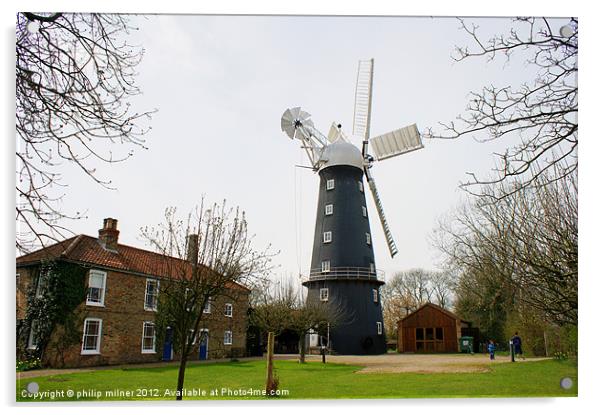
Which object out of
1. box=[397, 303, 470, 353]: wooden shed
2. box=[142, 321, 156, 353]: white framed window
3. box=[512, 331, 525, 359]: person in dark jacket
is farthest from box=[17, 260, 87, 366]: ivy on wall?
box=[512, 331, 525, 359]: person in dark jacket

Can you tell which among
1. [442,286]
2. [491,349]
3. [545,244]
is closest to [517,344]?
[491,349]

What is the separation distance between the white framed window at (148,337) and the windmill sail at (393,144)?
26.0 ft

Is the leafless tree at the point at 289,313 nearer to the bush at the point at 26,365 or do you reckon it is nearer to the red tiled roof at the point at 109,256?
the red tiled roof at the point at 109,256

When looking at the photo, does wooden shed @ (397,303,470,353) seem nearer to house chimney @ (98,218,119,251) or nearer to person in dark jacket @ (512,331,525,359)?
person in dark jacket @ (512,331,525,359)

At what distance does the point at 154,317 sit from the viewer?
12.3m

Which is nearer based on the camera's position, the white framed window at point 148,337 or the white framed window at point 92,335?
the white framed window at point 92,335

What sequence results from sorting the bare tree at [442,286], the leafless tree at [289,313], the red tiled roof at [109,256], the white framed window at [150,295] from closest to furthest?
the red tiled roof at [109,256], the bare tree at [442,286], the white framed window at [150,295], the leafless tree at [289,313]

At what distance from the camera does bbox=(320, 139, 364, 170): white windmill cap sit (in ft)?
58.2

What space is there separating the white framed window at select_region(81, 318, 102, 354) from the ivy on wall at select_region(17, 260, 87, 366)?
0.25 meters

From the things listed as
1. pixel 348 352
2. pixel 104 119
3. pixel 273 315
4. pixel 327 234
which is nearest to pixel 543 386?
pixel 104 119

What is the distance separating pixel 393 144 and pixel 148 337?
8.53m

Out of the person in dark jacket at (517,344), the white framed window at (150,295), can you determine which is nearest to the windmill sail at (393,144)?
the person in dark jacket at (517,344)

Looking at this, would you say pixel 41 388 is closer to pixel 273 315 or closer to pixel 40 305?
pixel 40 305

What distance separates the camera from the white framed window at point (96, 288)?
11.3 metres
